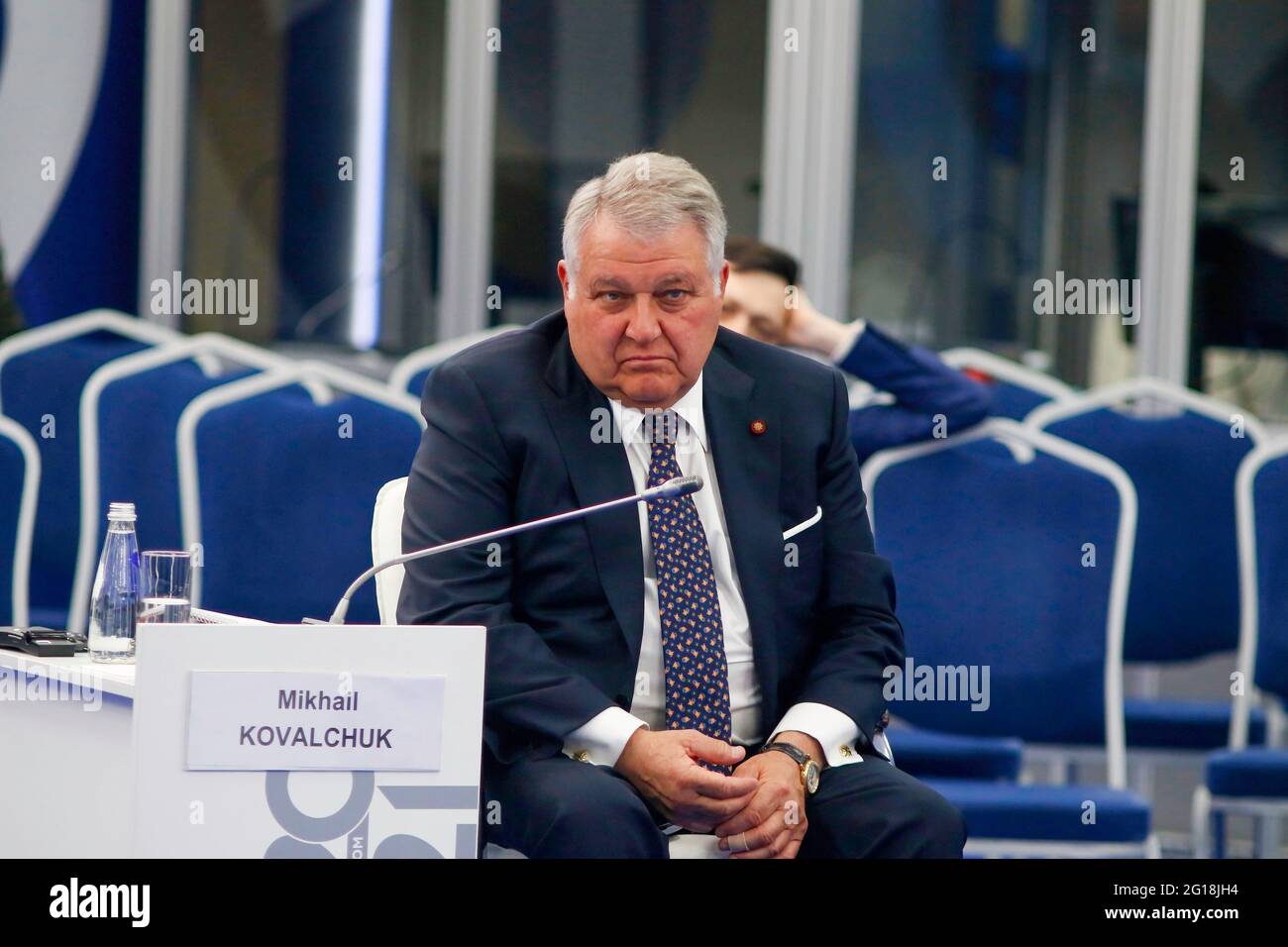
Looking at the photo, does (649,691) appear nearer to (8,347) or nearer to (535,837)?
(535,837)

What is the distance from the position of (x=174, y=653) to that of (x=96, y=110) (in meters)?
4.65

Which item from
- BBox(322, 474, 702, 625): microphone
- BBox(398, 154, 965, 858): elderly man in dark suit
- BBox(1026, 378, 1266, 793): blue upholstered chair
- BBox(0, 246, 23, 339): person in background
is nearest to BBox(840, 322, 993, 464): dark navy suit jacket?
BBox(1026, 378, 1266, 793): blue upholstered chair

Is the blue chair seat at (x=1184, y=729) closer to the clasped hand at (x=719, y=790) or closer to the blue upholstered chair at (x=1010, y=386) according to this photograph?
the blue upholstered chair at (x=1010, y=386)

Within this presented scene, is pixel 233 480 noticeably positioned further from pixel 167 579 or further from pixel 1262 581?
pixel 1262 581

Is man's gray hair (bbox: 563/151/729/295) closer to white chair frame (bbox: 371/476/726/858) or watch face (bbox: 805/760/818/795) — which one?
white chair frame (bbox: 371/476/726/858)

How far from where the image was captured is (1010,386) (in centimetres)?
442

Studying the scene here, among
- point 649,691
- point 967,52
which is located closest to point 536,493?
point 649,691

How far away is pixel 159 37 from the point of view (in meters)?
5.89

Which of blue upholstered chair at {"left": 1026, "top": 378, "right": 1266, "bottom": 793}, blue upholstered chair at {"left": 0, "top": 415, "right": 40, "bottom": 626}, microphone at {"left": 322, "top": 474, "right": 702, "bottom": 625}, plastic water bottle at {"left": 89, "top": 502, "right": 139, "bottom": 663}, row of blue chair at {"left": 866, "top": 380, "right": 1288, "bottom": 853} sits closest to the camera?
microphone at {"left": 322, "top": 474, "right": 702, "bottom": 625}

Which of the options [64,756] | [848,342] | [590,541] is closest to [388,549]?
[590,541]

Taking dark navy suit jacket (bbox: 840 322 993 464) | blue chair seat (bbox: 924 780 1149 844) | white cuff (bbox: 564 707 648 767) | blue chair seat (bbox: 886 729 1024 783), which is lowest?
blue chair seat (bbox: 924 780 1149 844)

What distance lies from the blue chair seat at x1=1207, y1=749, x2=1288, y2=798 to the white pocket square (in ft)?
4.19

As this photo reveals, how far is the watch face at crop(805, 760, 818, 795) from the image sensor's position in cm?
215

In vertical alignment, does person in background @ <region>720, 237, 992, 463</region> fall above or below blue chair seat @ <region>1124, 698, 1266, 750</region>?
above
